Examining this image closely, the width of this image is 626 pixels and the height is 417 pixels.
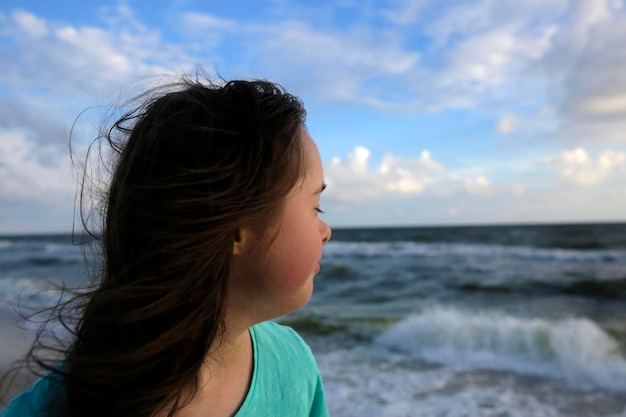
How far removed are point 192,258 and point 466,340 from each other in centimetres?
703

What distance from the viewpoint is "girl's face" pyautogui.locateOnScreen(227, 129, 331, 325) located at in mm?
957

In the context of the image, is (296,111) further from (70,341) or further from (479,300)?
(479,300)

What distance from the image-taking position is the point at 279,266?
955mm

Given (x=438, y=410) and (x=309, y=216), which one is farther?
(x=438, y=410)

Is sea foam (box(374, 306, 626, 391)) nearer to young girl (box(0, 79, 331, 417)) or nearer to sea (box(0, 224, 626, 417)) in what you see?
sea (box(0, 224, 626, 417))

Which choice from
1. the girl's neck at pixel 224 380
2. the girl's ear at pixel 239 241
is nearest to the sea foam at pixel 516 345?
the girl's neck at pixel 224 380

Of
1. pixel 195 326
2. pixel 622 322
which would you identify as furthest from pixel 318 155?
pixel 622 322

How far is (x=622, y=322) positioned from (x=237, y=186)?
9.63m

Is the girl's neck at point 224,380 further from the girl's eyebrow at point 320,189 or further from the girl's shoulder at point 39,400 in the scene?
the girl's eyebrow at point 320,189

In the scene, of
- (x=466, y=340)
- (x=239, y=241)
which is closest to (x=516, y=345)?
(x=466, y=340)

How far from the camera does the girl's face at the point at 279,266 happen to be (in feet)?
3.14

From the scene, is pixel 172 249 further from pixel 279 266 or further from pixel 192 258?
pixel 279 266

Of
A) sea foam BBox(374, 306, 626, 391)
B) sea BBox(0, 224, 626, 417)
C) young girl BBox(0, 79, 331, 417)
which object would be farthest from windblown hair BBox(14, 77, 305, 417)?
sea foam BBox(374, 306, 626, 391)

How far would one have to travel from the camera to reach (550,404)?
4.59 metres
